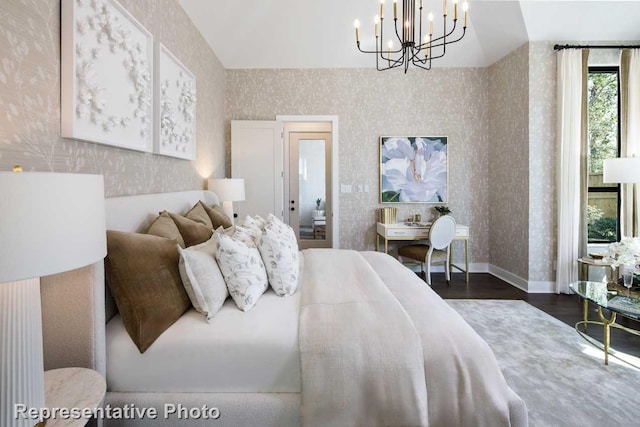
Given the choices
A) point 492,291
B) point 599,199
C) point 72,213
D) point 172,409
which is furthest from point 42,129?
point 599,199

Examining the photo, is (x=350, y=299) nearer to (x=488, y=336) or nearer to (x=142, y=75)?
(x=488, y=336)

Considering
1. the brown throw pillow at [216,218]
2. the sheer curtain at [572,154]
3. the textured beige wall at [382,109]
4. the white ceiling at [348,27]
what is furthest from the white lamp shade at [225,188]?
the sheer curtain at [572,154]

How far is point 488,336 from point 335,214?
8.44 feet

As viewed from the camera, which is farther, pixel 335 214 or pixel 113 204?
pixel 335 214

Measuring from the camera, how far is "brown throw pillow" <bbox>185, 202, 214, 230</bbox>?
8.20 feet

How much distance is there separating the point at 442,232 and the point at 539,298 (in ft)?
4.08

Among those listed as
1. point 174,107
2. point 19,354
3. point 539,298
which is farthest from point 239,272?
point 539,298

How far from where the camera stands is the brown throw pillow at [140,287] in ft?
4.43

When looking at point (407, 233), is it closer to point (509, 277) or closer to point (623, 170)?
point (509, 277)

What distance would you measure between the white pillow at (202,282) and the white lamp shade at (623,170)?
3864 millimetres

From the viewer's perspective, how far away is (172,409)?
4.26ft

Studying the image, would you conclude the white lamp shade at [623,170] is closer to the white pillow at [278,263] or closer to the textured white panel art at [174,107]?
the white pillow at [278,263]

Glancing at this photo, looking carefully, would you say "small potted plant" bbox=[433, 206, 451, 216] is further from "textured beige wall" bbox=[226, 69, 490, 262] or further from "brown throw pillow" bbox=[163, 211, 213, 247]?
"brown throw pillow" bbox=[163, 211, 213, 247]

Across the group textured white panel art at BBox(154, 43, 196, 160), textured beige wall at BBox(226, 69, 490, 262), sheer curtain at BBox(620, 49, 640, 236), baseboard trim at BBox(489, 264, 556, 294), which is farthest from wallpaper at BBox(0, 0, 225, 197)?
sheer curtain at BBox(620, 49, 640, 236)
